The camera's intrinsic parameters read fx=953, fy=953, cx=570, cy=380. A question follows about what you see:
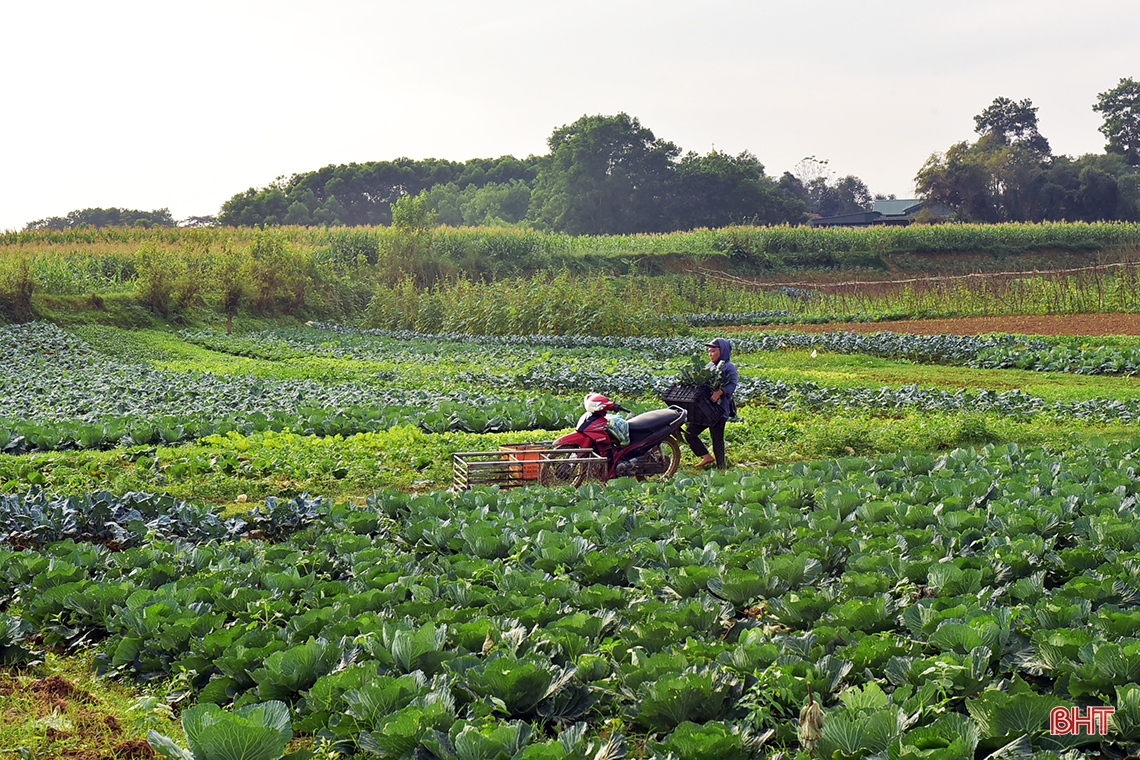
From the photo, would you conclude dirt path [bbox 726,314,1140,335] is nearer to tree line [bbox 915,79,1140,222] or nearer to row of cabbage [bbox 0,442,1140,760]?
row of cabbage [bbox 0,442,1140,760]

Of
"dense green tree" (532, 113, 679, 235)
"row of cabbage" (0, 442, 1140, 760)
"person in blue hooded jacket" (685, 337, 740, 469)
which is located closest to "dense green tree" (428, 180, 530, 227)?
"dense green tree" (532, 113, 679, 235)

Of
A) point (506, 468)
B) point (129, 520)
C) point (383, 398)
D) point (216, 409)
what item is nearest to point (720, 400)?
point (506, 468)

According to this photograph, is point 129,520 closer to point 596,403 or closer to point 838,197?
point 596,403

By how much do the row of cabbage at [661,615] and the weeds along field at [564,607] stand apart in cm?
2

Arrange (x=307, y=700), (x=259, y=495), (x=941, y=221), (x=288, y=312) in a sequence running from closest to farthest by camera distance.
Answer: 1. (x=307, y=700)
2. (x=259, y=495)
3. (x=288, y=312)
4. (x=941, y=221)

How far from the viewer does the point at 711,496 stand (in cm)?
661

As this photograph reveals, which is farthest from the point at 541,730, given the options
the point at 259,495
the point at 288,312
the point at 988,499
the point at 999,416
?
the point at 288,312

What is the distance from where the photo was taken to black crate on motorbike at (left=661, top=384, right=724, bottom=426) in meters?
8.89

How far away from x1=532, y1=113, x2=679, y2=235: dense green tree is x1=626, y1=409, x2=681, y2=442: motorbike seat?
189 ft

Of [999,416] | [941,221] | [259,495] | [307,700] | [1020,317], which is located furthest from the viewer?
[941,221]

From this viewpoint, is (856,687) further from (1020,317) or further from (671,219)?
(671,219)

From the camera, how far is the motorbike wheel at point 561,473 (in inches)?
320

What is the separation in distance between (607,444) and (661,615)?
165 inches

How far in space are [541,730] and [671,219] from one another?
63905 millimetres
